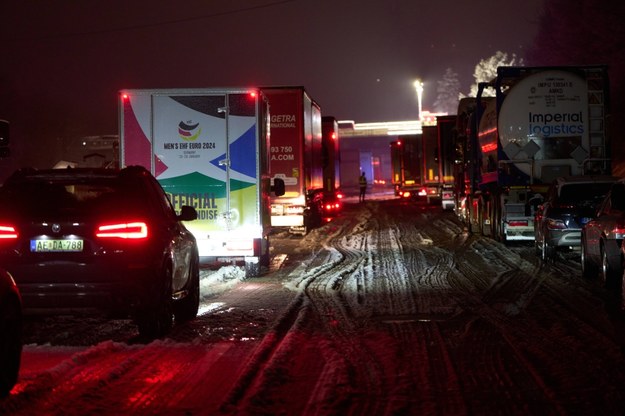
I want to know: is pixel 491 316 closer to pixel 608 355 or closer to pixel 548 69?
pixel 608 355

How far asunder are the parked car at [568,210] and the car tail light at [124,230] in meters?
10.6

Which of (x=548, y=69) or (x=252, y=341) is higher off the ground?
(x=548, y=69)

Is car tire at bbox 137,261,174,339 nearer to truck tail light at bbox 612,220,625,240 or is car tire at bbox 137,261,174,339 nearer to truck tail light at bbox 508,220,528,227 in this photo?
truck tail light at bbox 612,220,625,240

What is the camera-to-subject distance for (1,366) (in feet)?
23.0

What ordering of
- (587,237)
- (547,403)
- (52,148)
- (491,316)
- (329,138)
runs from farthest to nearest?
(52,148)
(329,138)
(587,237)
(491,316)
(547,403)

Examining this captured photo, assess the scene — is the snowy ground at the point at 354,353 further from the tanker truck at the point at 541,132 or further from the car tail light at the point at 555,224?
the tanker truck at the point at 541,132

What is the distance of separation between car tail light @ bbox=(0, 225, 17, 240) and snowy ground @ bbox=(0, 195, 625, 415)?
1.19 m

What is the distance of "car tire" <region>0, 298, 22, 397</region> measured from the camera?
7.08m

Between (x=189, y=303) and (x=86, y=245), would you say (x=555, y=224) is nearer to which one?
(x=189, y=303)

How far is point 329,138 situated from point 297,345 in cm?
2754

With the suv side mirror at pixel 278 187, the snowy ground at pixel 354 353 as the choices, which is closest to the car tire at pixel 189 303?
the snowy ground at pixel 354 353

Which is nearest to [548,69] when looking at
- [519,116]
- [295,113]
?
[519,116]

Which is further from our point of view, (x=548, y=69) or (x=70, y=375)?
(x=548, y=69)

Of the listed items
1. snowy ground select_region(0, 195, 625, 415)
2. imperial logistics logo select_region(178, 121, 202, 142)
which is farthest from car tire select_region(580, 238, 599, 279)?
imperial logistics logo select_region(178, 121, 202, 142)
